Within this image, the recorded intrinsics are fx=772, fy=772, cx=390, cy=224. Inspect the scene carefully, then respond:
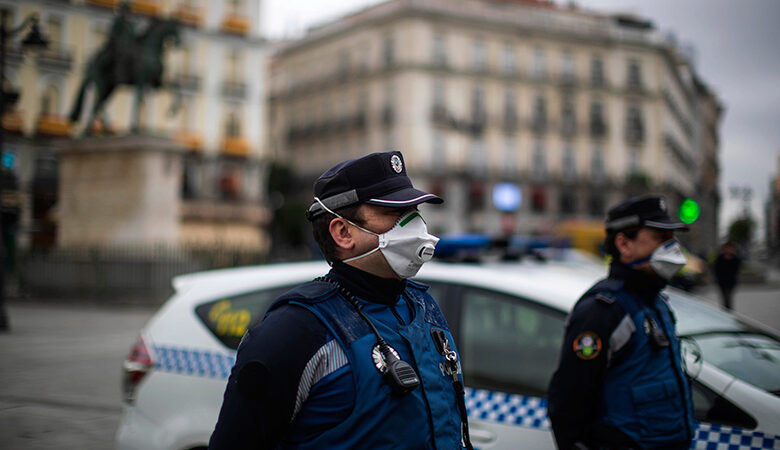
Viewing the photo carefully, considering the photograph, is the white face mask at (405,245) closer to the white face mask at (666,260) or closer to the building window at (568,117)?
the white face mask at (666,260)

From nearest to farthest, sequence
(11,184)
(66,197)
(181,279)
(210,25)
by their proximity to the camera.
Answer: (181,279) < (66,197) < (11,184) < (210,25)

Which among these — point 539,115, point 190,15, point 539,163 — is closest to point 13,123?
point 190,15

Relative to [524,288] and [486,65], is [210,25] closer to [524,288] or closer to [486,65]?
[486,65]

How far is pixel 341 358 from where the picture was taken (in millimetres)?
1889

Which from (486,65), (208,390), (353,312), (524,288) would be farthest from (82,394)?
(486,65)

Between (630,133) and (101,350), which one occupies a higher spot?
(630,133)

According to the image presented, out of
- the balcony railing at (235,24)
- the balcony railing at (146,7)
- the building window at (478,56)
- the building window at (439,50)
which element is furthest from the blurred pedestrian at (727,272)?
the building window at (478,56)

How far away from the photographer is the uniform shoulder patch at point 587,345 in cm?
293

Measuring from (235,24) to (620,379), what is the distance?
49353 mm

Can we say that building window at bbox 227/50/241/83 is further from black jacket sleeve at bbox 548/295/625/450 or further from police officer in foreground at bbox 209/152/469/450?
police officer in foreground at bbox 209/152/469/450

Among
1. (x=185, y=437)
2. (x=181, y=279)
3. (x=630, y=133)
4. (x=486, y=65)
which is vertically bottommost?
(x=185, y=437)

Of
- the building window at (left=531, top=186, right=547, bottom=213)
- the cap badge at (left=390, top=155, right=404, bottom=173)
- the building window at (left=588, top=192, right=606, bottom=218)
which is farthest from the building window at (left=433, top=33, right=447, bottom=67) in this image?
the cap badge at (left=390, top=155, right=404, bottom=173)

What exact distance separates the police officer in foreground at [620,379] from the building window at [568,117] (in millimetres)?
59996

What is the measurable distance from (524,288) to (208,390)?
1608mm
